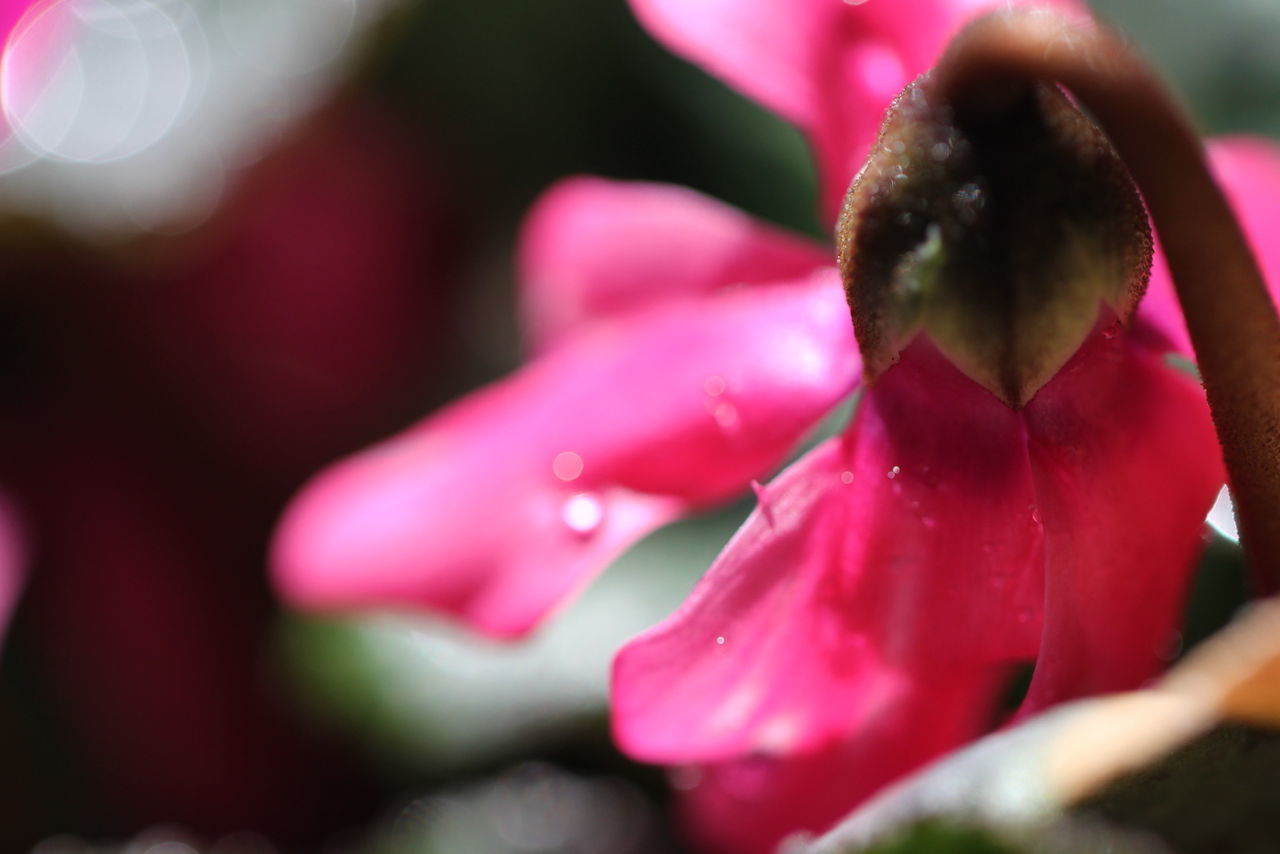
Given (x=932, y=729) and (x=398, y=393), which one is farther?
A: (x=398, y=393)

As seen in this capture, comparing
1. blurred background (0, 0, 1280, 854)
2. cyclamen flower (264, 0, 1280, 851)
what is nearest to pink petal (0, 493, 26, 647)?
blurred background (0, 0, 1280, 854)

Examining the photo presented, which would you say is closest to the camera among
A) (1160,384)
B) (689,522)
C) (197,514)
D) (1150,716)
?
(1150,716)

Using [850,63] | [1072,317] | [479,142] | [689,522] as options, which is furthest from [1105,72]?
[479,142]

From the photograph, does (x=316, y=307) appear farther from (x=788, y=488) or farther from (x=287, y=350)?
(x=788, y=488)

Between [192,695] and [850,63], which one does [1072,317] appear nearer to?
[850,63]

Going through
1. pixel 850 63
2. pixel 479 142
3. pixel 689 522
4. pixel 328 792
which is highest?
pixel 850 63

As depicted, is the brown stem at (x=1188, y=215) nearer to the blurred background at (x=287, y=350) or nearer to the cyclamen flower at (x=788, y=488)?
the cyclamen flower at (x=788, y=488)

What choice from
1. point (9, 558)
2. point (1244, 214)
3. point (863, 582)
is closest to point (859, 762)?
point (863, 582)
